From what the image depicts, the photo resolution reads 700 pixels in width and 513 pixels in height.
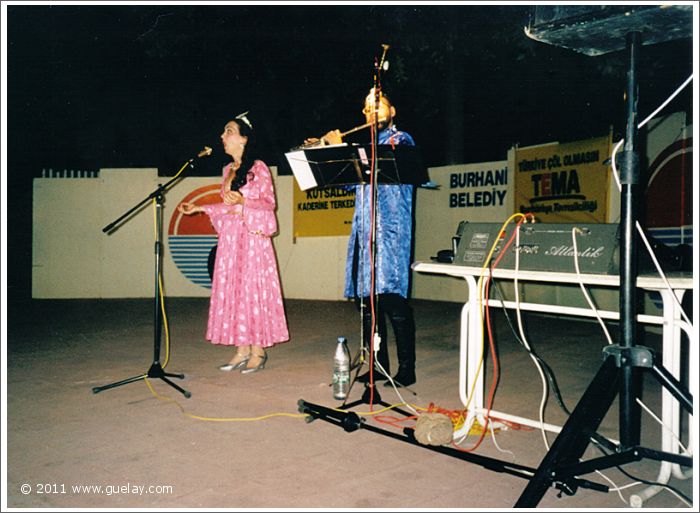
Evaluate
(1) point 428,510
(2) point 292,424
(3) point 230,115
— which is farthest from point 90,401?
(3) point 230,115

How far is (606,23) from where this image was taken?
183cm

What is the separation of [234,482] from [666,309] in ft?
6.47

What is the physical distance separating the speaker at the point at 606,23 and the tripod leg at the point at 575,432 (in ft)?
3.66

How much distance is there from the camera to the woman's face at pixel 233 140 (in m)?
4.32

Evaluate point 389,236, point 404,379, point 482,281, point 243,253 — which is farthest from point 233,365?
point 482,281

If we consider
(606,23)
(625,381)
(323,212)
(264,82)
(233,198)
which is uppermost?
(264,82)

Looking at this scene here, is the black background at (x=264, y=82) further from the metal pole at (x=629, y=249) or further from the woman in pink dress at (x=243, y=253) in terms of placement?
the metal pole at (x=629, y=249)

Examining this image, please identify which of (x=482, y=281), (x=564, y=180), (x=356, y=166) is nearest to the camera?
(x=482, y=281)

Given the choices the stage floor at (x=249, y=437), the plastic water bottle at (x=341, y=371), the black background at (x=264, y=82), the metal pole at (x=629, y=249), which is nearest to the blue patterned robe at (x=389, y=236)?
the plastic water bottle at (x=341, y=371)

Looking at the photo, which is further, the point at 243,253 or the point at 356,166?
the point at 243,253

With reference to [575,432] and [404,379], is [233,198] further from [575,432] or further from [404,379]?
[575,432]

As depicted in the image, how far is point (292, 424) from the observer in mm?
3164

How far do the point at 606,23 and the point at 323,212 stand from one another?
801 centimetres

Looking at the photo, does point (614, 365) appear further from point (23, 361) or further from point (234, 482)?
point (23, 361)
